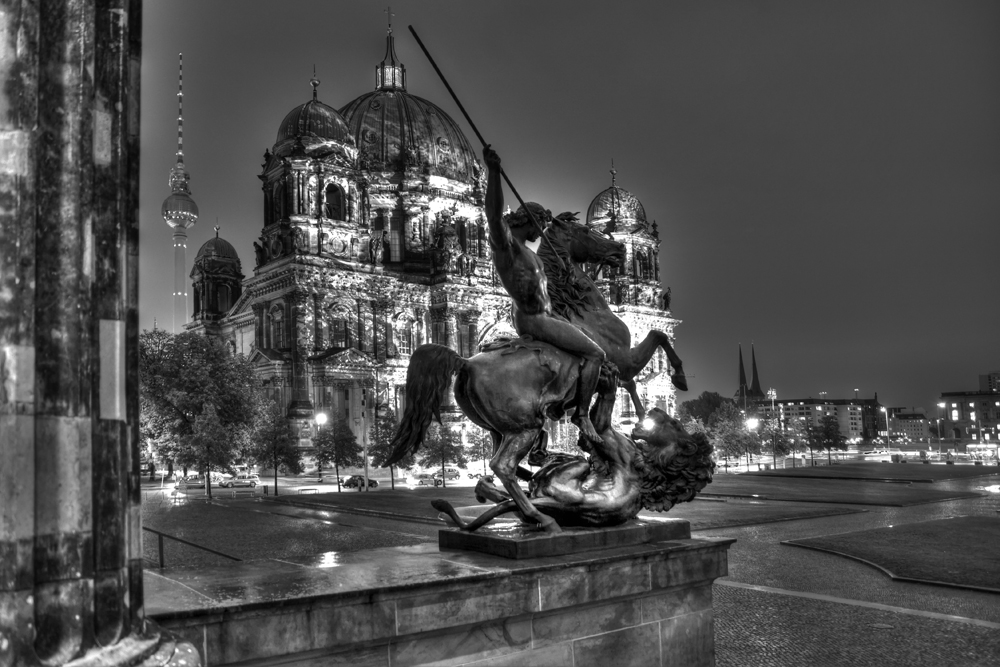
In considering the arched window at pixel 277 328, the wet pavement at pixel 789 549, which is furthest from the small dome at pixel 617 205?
the wet pavement at pixel 789 549

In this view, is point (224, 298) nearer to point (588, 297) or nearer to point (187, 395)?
point (187, 395)

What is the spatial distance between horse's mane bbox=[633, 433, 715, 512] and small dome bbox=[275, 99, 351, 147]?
223 ft

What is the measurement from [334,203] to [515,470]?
7180 cm

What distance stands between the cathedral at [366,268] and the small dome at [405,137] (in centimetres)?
15

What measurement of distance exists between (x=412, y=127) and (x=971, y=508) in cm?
7487

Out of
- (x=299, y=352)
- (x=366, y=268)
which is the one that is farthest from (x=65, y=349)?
(x=366, y=268)

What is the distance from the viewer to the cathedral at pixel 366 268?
69438mm

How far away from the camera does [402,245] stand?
293 ft

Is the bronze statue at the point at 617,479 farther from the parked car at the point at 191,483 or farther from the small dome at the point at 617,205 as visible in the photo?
the small dome at the point at 617,205

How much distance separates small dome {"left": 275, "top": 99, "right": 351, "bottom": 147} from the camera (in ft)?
240

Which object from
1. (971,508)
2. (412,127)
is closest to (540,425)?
(971,508)

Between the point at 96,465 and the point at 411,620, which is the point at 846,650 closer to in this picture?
the point at 411,620

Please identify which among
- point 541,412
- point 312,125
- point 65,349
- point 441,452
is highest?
point 312,125

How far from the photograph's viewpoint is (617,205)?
10931 centimetres
